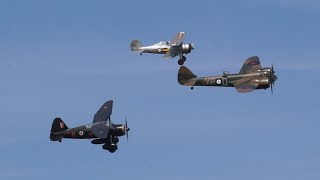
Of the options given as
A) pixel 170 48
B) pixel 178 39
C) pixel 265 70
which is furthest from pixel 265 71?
pixel 178 39

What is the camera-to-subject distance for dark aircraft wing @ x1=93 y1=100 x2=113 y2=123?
133m

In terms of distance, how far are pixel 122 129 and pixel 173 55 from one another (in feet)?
81.8

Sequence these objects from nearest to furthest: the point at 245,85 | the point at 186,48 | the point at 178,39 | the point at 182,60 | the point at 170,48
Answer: the point at 245,85
the point at 182,60
the point at 186,48
the point at 170,48
the point at 178,39

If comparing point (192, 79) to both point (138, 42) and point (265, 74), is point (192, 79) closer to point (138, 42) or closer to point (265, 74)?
point (265, 74)

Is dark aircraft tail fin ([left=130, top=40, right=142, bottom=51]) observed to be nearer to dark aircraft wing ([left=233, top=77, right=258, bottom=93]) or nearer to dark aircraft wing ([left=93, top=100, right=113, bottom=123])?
dark aircraft wing ([left=93, top=100, right=113, bottom=123])

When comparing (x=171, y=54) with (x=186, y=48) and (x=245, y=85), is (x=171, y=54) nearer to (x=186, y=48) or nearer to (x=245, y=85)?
(x=186, y=48)

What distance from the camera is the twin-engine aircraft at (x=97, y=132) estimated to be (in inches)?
5025

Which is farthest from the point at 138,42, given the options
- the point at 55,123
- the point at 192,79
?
the point at 55,123

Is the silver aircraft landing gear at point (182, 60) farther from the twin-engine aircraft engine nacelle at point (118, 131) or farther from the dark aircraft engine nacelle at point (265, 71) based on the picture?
the twin-engine aircraft engine nacelle at point (118, 131)

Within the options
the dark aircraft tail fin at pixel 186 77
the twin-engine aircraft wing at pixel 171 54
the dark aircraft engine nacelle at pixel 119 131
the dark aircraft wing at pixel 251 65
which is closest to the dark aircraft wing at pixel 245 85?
the dark aircraft wing at pixel 251 65

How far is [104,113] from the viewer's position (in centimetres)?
13475

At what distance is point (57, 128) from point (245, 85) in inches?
1064

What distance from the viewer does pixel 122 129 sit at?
419 feet

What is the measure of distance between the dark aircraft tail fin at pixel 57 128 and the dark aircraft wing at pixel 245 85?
24978 millimetres
